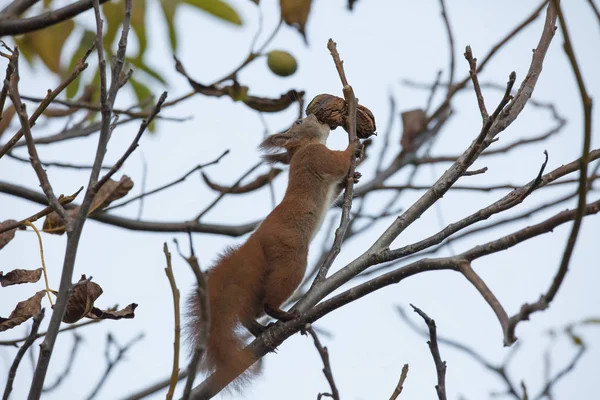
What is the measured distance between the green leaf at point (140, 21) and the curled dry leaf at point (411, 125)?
186cm

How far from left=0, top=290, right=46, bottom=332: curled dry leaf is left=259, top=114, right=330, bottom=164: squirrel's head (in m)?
2.67

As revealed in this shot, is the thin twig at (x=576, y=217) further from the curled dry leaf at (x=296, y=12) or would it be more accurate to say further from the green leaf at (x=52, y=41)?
the green leaf at (x=52, y=41)

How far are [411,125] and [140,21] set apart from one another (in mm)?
1962

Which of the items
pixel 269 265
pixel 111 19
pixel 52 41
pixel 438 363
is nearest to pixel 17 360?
pixel 438 363

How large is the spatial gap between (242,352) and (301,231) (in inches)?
37.5

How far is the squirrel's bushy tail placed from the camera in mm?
2992

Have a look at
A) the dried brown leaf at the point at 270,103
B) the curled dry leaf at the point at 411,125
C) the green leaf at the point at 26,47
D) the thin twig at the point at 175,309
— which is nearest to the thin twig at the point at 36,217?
the thin twig at the point at 175,309

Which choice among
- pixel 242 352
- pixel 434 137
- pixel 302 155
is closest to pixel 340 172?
pixel 302 155

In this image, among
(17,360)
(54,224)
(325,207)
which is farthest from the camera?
(325,207)

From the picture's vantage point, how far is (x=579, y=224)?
1.69m

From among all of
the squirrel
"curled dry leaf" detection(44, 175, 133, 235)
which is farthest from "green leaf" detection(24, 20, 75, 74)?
the squirrel

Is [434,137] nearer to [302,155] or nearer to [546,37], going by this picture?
[302,155]

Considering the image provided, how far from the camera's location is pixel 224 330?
316 centimetres

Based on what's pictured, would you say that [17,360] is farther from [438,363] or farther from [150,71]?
[150,71]
